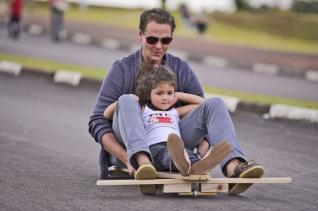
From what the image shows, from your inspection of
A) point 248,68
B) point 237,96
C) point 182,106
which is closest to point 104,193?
point 182,106

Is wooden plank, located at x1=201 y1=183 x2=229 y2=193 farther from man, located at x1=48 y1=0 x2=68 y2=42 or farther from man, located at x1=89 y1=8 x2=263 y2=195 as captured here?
man, located at x1=48 y1=0 x2=68 y2=42

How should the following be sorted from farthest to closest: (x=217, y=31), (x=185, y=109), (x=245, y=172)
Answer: (x=217, y=31), (x=185, y=109), (x=245, y=172)

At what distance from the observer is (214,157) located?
222 inches

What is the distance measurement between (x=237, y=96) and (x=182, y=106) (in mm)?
6559

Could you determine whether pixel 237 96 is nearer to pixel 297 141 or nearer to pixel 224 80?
pixel 297 141

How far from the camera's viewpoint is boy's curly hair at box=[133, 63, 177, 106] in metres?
6.16

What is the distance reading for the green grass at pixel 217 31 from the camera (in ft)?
91.8

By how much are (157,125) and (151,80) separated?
1.04 feet

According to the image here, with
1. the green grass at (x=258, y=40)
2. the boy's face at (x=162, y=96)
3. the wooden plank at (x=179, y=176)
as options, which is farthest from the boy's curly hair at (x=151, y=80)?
the green grass at (x=258, y=40)

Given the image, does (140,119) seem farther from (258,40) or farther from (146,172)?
(258,40)

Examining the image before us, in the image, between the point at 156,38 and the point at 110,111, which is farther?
the point at 156,38

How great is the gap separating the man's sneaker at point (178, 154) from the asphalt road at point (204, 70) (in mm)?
9272

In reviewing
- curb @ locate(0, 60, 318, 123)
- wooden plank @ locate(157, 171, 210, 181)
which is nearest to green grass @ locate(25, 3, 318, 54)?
curb @ locate(0, 60, 318, 123)

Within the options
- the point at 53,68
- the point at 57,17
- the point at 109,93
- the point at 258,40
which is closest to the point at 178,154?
the point at 109,93
